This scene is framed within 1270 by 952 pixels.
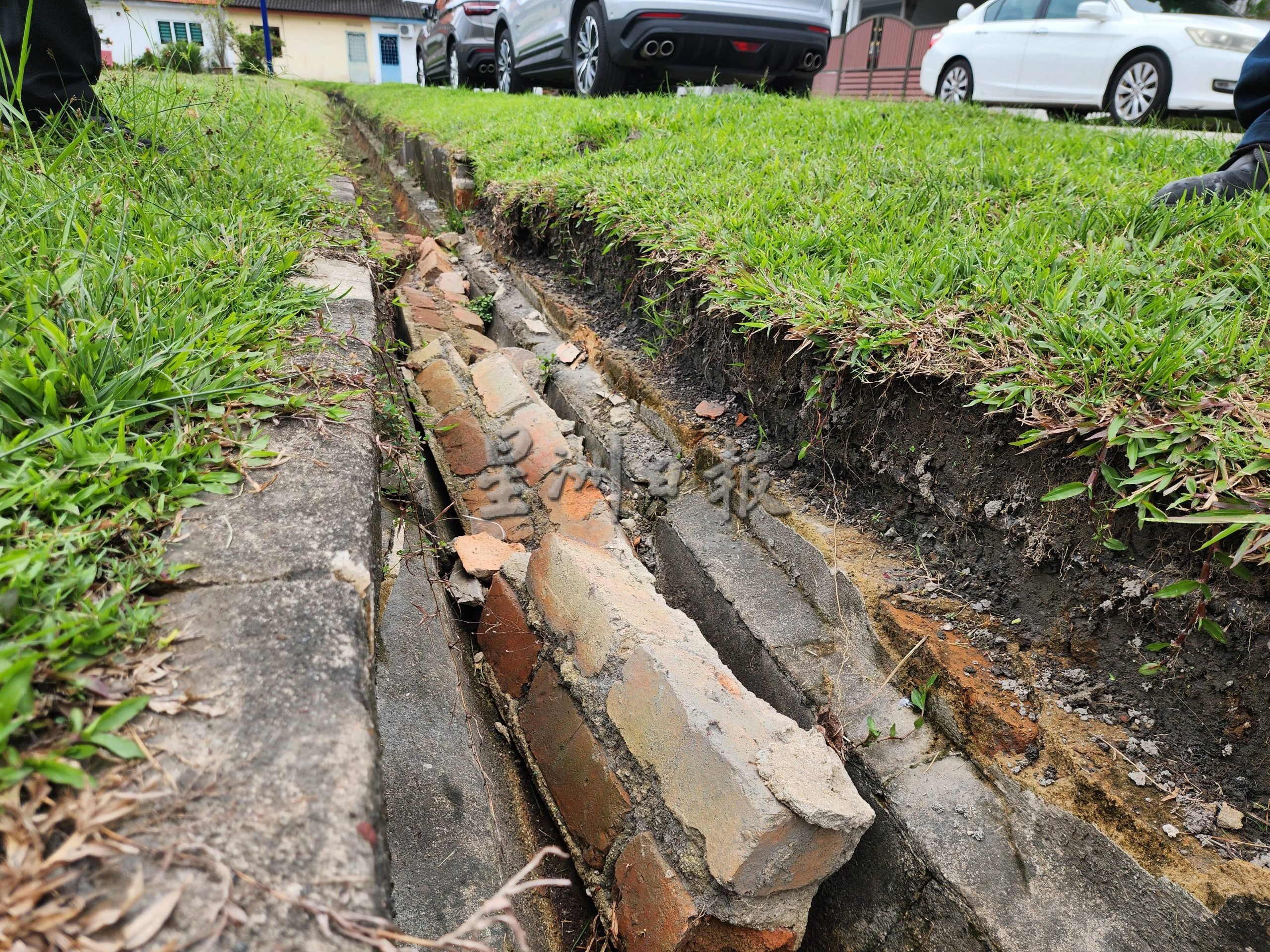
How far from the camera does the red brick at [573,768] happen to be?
64.9 inches

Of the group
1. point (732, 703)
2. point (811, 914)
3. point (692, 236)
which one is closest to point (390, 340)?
→ point (692, 236)

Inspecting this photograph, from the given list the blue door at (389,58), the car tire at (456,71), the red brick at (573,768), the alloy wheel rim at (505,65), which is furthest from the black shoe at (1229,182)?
the blue door at (389,58)

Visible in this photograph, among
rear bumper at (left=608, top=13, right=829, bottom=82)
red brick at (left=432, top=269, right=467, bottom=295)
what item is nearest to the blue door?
rear bumper at (left=608, top=13, right=829, bottom=82)

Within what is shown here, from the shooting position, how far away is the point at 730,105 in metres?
4.97

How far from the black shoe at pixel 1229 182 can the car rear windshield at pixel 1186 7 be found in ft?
15.8

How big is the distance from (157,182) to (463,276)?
1.82 meters

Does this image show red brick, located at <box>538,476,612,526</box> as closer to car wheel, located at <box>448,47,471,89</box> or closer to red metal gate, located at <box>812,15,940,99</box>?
car wheel, located at <box>448,47,471,89</box>

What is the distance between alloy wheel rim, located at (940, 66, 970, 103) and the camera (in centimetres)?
808

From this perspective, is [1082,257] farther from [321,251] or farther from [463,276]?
[463,276]

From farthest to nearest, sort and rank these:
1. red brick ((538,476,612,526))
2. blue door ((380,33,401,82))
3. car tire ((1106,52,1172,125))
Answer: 1. blue door ((380,33,401,82))
2. car tire ((1106,52,1172,125))
3. red brick ((538,476,612,526))

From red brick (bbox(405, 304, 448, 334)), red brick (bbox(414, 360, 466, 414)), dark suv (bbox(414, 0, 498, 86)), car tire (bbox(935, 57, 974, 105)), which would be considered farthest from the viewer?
dark suv (bbox(414, 0, 498, 86))

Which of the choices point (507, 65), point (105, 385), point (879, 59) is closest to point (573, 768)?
point (105, 385)

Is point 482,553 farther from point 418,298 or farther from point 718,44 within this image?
point 718,44

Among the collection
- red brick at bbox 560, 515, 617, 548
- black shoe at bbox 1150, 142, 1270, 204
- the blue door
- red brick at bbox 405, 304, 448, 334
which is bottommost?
red brick at bbox 560, 515, 617, 548
